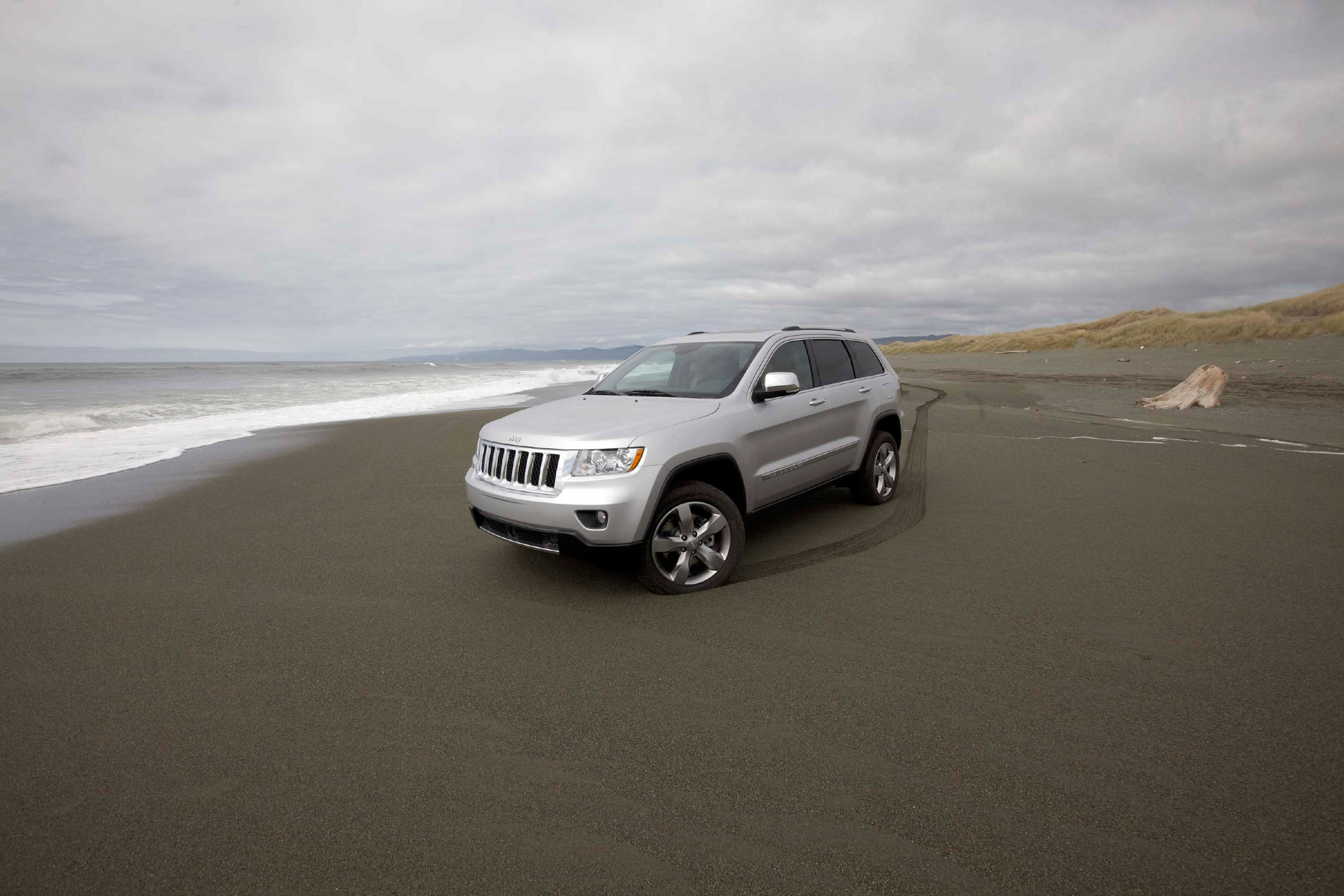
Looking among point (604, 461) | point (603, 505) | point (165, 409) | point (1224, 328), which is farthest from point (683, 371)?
point (1224, 328)

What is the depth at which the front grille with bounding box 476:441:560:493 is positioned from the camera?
409 cm

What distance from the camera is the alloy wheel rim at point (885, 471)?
251 inches

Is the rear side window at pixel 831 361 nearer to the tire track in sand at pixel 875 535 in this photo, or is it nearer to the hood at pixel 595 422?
the tire track in sand at pixel 875 535

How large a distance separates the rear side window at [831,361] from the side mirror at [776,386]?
108 cm

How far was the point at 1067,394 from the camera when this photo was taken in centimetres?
1712

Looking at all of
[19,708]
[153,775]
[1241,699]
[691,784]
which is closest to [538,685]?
[691,784]

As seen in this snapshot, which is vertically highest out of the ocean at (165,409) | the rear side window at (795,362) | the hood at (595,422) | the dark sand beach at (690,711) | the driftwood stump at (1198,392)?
the rear side window at (795,362)

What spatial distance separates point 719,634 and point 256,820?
223 centimetres

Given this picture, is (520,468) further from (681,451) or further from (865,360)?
(865,360)

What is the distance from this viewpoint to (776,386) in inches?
182

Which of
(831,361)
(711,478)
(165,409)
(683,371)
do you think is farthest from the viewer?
(165,409)

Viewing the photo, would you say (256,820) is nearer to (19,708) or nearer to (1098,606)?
(19,708)

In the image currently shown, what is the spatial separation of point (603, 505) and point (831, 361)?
297 cm

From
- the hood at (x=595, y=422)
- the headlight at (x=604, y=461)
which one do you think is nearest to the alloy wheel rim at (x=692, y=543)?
the headlight at (x=604, y=461)
